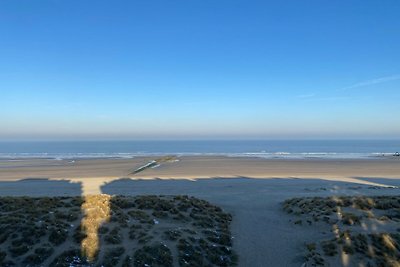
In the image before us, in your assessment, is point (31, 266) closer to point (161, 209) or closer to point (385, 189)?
point (161, 209)

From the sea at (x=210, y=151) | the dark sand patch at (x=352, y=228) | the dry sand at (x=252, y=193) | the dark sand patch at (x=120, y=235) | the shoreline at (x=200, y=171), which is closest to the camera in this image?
the dark sand patch at (x=120, y=235)

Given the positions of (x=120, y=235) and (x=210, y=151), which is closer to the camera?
(x=120, y=235)

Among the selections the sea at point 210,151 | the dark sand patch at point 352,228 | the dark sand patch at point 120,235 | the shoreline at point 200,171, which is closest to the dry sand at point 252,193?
the dark sand patch at point 352,228

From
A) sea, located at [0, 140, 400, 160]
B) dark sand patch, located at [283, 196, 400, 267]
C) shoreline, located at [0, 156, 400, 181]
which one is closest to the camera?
dark sand patch, located at [283, 196, 400, 267]

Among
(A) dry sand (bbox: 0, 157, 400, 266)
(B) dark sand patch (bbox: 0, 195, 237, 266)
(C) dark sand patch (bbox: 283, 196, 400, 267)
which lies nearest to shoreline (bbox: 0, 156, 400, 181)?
(A) dry sand (bbox: 0, 157, 400, 266)

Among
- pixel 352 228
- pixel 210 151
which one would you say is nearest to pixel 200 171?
pixel 352 228

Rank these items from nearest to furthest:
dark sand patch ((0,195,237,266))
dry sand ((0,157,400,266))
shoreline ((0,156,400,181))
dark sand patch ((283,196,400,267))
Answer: dark sand patch ((0,195,237,266)), dark sand patch ((283,196,400,267)), dry sand ((0,157,400,266)), shoreline ((0,156,400,181))

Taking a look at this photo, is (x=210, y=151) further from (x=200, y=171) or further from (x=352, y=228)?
(x=352, y=228)

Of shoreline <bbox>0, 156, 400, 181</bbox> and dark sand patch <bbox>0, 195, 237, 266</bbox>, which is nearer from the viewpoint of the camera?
dark sand patch <bbox>0, 195, 237, 266</bbox>

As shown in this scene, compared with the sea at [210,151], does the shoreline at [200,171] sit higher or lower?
lower

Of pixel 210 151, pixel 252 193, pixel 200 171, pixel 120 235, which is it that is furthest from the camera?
pixel 210 151

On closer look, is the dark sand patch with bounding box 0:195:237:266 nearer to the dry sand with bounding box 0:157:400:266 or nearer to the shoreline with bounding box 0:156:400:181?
the dry sand with bounding box 0:157:400:266

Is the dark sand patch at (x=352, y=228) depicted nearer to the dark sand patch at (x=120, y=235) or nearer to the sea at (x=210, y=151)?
the dark sand patch at (x=120, y=235)

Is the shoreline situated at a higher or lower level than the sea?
lower
